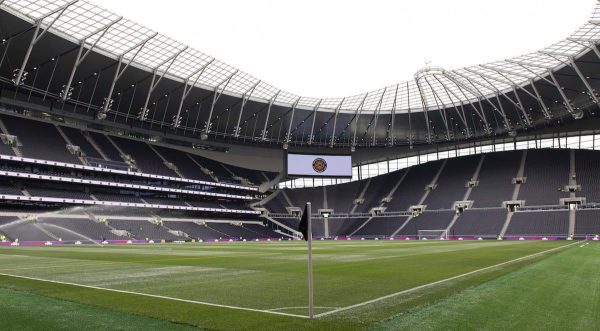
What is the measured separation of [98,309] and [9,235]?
4682 cm

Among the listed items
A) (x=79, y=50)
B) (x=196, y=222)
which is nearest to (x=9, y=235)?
(x=79, y=50)

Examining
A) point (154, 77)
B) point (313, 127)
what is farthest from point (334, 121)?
point (154, 77)

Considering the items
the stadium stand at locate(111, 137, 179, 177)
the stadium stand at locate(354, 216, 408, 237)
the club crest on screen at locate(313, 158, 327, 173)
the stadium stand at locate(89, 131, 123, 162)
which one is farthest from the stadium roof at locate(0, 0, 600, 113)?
the stadium stand at locate(354, 216, 408, 237)

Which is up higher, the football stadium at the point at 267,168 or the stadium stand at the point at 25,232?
the football stadium at the point at 267,168

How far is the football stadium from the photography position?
51.7 ft

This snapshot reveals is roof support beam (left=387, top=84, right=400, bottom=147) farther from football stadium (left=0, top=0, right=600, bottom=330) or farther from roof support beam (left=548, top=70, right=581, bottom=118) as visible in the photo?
roof support beam (left=548, top=70, right=581, bottom=118)

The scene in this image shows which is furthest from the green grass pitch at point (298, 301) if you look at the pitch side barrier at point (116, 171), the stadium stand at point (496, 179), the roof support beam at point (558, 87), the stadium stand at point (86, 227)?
the stadium stand at point (496, 179)

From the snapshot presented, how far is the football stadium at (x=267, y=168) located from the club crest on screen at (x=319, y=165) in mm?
298

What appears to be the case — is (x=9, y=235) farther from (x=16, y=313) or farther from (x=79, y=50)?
(x=16, y=313)

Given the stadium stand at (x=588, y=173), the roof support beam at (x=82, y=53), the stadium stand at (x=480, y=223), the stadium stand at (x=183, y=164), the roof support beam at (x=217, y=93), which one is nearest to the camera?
the roof support beam at (x=82, y=53)

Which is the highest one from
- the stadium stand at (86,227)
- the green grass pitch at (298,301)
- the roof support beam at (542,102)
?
the roof support beam at (542,102)

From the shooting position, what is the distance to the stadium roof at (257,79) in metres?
47.0

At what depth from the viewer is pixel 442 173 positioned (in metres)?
86.1

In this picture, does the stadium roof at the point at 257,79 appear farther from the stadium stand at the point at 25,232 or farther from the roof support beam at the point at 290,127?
the stadium stand at the point at 25,232
